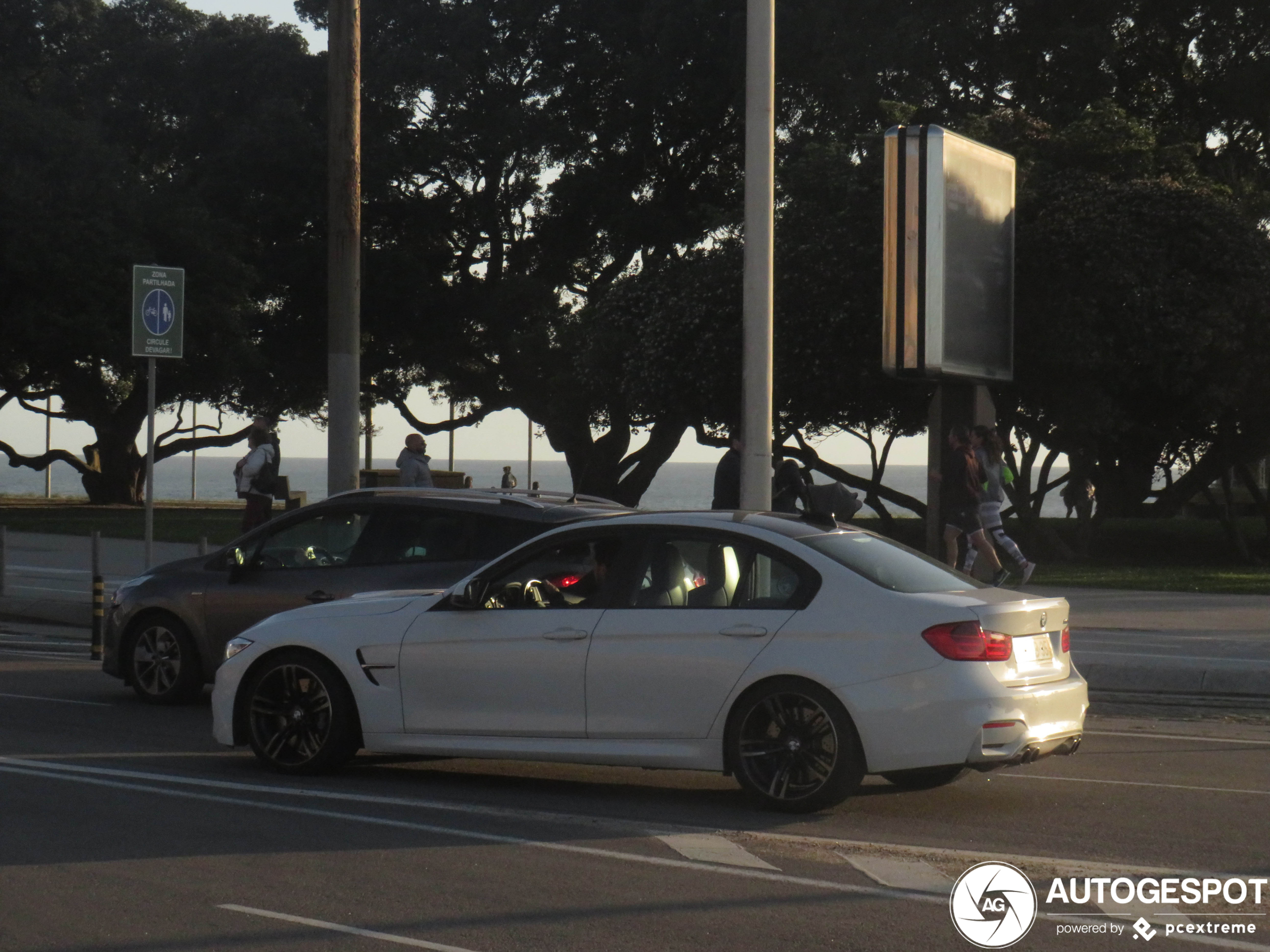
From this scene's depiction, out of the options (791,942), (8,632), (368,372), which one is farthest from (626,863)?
(368,372)

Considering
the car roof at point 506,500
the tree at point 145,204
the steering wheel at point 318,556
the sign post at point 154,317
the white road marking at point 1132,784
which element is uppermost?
the tree at point 145,204

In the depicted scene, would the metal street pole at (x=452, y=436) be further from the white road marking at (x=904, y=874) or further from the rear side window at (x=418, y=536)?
the white road marking at (x=904, y=874)

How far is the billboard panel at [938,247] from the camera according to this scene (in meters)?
18.2

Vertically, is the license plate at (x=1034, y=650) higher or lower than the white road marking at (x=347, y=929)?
higher

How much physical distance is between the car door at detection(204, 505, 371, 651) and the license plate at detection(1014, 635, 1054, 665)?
5104 millimetres

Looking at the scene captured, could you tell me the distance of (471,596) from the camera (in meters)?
8.50

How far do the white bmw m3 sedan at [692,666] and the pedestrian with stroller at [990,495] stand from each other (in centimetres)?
1009

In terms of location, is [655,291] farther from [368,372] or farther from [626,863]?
[626,863]

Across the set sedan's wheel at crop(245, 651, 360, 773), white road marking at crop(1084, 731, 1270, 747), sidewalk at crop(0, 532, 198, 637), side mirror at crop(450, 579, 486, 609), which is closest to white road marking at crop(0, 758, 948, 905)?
sedan's wheel at crop(245, 651, 360, 773)

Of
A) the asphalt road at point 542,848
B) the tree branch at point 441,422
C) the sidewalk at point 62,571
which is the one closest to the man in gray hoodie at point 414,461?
the sidewalk at point 62,571

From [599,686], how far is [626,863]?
1.48 m

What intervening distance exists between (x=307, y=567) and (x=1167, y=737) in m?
5.97

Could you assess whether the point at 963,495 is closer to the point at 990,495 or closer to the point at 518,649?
the point at 990,495

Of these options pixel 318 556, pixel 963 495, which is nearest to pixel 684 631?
pixel 318 556
